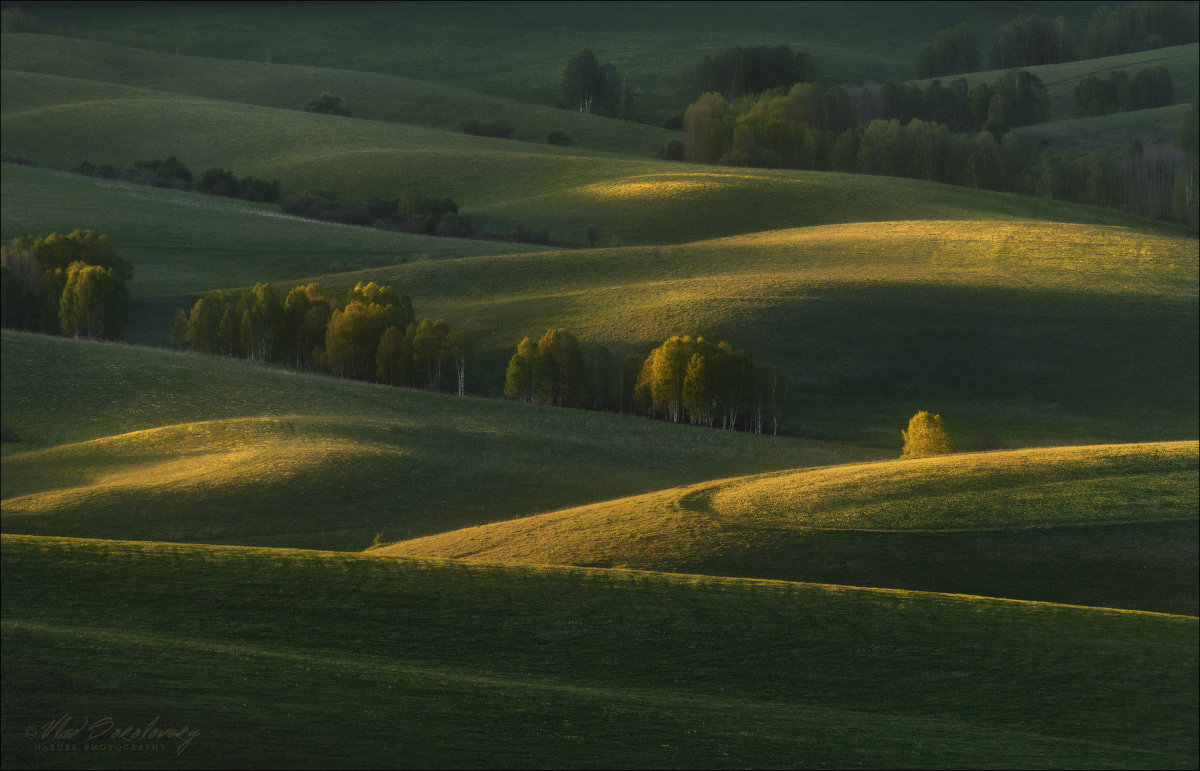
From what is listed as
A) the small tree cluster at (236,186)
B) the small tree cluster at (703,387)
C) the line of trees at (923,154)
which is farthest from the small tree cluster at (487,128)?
the small tree cluster at (703,387)

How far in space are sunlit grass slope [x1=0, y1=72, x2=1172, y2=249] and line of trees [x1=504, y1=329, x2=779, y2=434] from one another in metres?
37.5

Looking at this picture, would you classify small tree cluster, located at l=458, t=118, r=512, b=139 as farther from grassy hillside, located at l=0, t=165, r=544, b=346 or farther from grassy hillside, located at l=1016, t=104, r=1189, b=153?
grassy hillside, located at l=1016, t=104, r=1189, b=153

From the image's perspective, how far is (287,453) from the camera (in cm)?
4359

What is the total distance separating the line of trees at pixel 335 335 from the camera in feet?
218

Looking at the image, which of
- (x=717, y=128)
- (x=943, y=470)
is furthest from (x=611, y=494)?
(x=717, y=128)

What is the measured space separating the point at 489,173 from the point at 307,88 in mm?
67977

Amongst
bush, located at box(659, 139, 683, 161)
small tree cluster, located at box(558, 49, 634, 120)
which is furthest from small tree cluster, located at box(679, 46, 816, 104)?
bush, located at box(659, 139, 683, 161)

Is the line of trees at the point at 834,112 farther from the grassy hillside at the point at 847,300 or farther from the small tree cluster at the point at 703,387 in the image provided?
the small tree cluster at the point at 703,387

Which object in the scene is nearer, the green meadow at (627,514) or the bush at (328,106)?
the green meadow at (627,514)

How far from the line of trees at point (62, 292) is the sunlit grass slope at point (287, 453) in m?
12.3

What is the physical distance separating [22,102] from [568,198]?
263ft

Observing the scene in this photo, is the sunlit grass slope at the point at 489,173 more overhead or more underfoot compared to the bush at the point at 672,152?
more underfoot

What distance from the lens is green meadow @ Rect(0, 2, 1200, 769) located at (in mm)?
17328

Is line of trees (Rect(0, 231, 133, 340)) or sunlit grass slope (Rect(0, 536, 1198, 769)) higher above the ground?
line of trees (Rect(0, 231, 133, 340))
